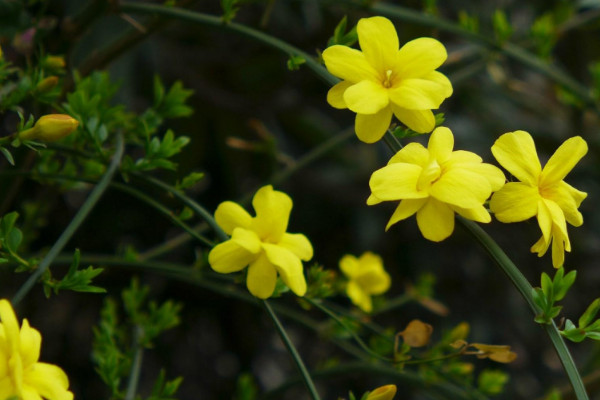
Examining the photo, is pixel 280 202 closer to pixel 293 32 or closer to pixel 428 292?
pixel 428 292

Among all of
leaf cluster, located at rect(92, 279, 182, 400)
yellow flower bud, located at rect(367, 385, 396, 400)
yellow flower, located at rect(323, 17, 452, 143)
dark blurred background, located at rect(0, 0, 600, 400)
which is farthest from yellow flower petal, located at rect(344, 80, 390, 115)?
dark blurred background, located at rect(0, 0, 600, 400)

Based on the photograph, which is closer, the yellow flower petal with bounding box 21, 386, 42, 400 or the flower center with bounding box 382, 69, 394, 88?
the yellow flower petal with bounding box 21, 386, 42, 400

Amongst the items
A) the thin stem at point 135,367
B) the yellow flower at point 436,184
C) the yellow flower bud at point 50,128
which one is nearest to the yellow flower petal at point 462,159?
the yellow flower at point 436,184

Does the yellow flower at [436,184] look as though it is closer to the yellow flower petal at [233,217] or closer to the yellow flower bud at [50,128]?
the yellow flower petal at [233,217]

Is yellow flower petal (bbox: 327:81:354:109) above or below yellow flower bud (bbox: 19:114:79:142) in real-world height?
above

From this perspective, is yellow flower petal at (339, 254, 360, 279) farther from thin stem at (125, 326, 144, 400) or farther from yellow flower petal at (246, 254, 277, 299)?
yellow flower petal at (246, 254, 277, 299)
